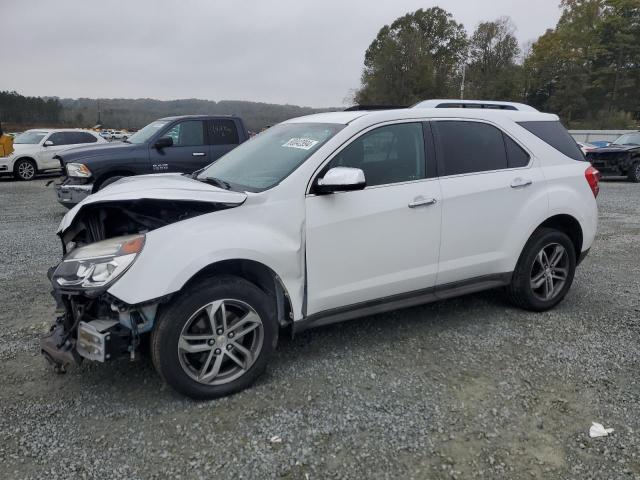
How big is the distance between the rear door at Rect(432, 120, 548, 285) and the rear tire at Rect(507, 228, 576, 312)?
0.52 ft

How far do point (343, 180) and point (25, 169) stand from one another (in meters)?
15.6

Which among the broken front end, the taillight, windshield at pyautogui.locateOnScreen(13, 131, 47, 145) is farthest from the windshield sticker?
windshield at pyautogui.locateOnScreen(13, 131, 47, 145)

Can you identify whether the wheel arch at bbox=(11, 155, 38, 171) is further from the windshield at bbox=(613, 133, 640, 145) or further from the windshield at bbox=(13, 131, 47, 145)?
the windshield at bbox=(613, 133, 640, 145)

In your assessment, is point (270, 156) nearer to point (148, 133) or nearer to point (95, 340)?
point (95, 340)

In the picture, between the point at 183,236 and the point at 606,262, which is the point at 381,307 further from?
the point at 606,262

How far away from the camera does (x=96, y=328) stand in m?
2.71

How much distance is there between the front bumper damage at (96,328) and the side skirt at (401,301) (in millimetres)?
1001

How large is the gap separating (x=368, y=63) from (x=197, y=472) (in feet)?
207

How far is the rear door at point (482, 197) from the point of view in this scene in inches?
147

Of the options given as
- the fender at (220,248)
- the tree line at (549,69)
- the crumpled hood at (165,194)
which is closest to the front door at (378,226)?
the fender at (220,248)

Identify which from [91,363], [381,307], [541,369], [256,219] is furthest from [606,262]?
[91,363]

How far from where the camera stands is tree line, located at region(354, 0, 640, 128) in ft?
150

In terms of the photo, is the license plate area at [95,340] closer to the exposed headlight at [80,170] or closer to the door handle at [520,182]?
the door handle at [520,182]

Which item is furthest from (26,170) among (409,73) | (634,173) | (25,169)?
(409,73)
